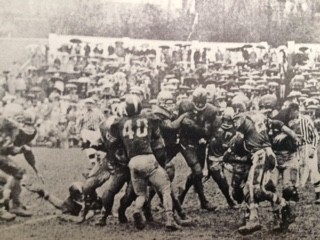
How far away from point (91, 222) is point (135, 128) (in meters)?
0.66

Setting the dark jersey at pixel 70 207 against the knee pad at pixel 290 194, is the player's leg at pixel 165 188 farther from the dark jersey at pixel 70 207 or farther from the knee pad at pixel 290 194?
the knee pad at pixel 290 194

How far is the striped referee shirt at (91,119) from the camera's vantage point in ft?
11.5

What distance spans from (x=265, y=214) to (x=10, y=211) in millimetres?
1656

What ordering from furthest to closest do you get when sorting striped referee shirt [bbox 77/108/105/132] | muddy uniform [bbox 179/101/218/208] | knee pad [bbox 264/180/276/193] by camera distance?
knee pad [bbox 264/180/276/193] < muddy uniform [bbox 179/101/218/208] < striped referee shirt [bbox 77/108/105/132]

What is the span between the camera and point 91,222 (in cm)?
351

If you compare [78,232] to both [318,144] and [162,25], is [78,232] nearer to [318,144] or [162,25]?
[162,25]

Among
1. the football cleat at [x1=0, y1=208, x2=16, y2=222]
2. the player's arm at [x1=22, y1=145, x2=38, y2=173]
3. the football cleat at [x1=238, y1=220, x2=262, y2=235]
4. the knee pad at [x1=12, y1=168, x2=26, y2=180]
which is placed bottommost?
the football cleat at [x1=238, y1=220, x2=262, y2=235]

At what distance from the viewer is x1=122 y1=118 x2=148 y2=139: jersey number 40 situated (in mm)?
3521

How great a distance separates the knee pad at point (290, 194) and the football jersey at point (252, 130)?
0.34m

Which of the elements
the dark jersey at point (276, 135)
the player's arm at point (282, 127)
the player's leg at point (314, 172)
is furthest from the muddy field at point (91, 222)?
the player's arm at point (282, 127)

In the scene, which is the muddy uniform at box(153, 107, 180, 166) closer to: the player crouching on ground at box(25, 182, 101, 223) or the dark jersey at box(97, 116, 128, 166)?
the dark jersey at box(97, 116, 128, 166)

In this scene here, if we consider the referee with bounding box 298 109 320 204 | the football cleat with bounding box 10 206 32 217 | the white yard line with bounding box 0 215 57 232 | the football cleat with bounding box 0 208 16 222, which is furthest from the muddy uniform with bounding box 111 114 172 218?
the referee with bounding box 298 109 320 204

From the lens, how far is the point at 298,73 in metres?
3.80

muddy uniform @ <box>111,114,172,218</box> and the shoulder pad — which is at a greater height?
the shoulder pad
